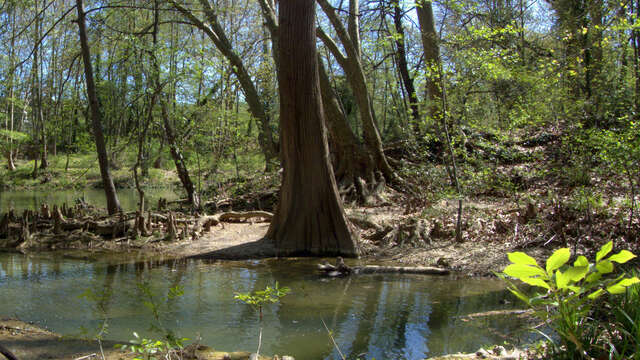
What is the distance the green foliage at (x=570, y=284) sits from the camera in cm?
187

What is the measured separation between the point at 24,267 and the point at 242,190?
7327mm

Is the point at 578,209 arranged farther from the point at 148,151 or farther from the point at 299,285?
the point at 148,151

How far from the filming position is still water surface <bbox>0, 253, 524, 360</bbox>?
5191 mm

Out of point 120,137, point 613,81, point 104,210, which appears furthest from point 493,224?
point 120,137

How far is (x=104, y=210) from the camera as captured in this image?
1523cm

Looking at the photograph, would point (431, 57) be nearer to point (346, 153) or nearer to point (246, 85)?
point (346, 153)

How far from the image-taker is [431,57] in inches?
548

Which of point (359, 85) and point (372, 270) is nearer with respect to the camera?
point (372, 270)

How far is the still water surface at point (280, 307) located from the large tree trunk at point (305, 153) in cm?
74

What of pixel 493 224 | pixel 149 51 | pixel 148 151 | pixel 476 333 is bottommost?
pixel 476 333

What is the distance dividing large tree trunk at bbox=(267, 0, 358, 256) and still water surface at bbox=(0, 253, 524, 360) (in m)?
0.74

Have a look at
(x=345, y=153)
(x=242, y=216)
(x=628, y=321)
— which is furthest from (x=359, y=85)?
(x=628, y=321)

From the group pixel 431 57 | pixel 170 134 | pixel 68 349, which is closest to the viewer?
pixel 68 349

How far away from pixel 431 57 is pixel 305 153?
5833 mm
